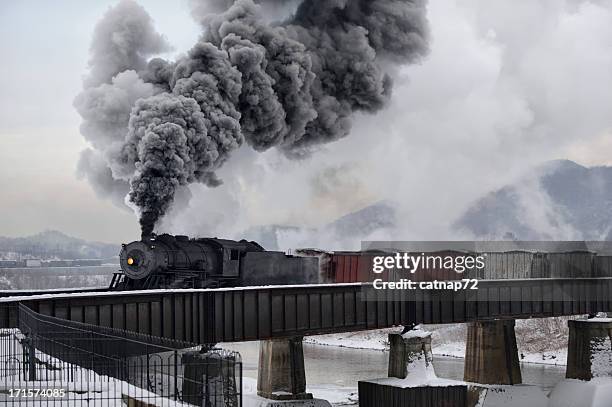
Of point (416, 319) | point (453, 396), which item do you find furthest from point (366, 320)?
point (453, 396)

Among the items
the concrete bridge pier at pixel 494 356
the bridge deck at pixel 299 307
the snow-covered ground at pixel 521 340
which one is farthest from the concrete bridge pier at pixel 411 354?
the snow-covered ground at pixel 521 340

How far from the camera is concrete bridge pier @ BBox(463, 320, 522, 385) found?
53.1m

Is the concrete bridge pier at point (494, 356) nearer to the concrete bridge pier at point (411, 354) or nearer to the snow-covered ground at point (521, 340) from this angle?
the concrete bridge pier at point (411, 354)

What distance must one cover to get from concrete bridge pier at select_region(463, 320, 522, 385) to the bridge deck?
21.0ft

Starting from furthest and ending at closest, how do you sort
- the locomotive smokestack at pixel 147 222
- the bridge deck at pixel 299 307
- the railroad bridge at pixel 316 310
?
the locomotive smokestack at pixel 147 222 → the railroad bridge at pixel 316 310 → the bridge deck at pixel 299 307

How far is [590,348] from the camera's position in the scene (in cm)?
5156

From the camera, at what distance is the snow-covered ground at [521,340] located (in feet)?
274

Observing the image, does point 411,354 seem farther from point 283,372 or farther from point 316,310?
point 283,372

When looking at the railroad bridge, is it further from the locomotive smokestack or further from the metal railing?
the locomotive smokestack

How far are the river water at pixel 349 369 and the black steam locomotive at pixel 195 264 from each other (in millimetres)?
20046

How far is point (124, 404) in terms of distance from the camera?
591 inches

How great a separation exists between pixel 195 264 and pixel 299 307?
4.78 meters

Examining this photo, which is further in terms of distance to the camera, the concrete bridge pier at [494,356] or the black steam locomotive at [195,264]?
the concrete bridge pier at [494,356]

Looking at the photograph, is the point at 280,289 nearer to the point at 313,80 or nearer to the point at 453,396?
the point at 453,396
